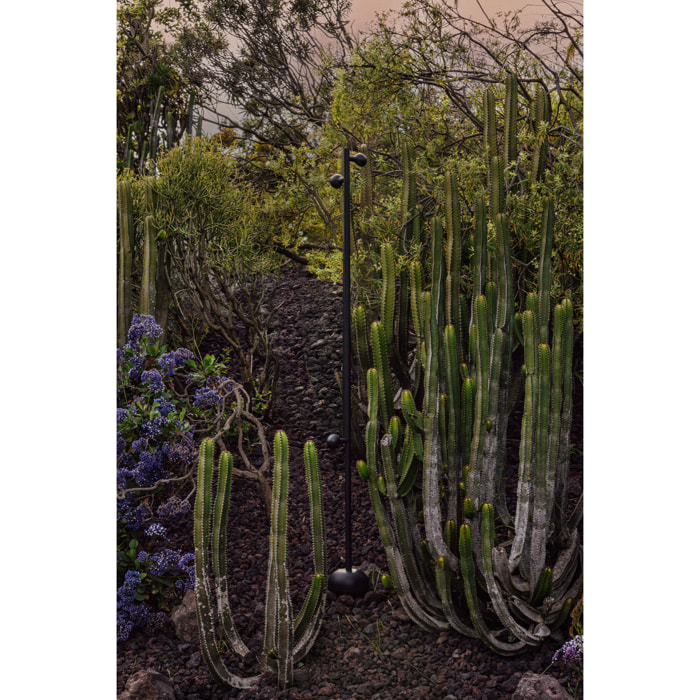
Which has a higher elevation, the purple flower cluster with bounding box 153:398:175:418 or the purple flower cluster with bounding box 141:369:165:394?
the purple flower cluster with bounding box 141:369:165:394

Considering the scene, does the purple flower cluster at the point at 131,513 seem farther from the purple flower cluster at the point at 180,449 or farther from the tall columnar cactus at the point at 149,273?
the tall columnar cactus at the point at 149,273

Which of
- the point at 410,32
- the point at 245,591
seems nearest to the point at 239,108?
the point at 410,32

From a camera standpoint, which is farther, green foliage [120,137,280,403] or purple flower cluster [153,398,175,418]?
green foliage [120,137,280,403]

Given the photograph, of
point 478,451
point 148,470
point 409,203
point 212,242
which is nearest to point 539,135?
point 409,203

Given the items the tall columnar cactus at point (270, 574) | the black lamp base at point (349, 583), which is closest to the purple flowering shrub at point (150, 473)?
the tall columnar cactus at point (270, 574)

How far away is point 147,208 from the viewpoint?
3.13 metres

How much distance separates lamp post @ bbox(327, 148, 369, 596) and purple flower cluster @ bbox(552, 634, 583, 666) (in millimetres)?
718

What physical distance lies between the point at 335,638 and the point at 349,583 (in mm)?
205

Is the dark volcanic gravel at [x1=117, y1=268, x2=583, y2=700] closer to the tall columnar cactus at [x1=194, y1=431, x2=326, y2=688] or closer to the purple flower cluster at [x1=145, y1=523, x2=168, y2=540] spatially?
the tall columnar cactus at [x1=194, y1=431, x2=326, y2=688]

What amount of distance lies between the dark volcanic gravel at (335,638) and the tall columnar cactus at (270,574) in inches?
3.5

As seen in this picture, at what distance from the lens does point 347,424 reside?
2.38 metres

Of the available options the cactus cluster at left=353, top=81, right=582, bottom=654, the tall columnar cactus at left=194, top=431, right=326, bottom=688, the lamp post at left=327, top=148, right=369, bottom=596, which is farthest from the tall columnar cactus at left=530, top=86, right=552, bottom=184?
the tall columnar cactus at left=194, top=431, right=326, bottom=688

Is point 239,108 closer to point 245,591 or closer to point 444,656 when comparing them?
point 245,591

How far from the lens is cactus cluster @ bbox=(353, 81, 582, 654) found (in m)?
2.19
